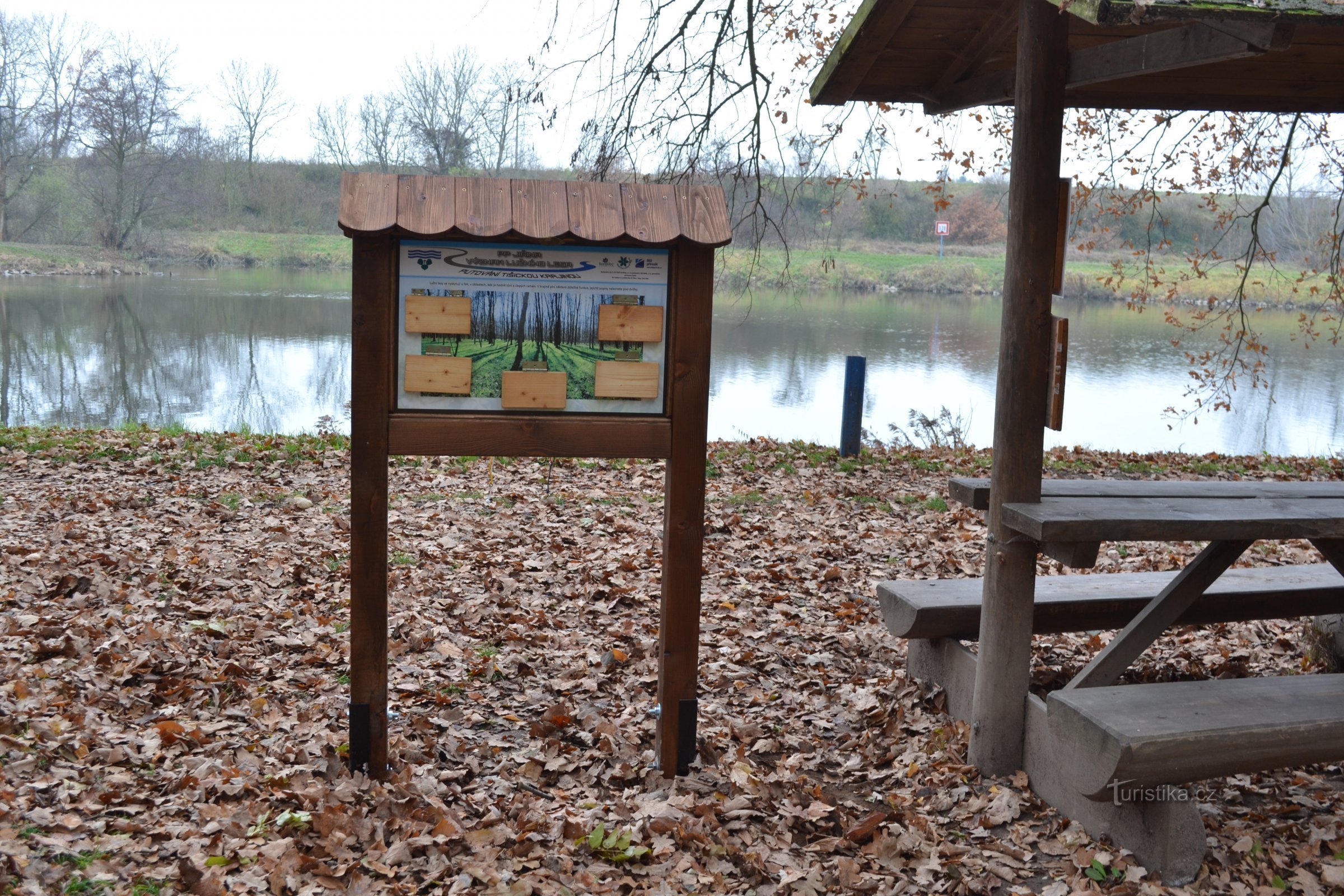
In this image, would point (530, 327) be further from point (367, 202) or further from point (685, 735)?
point (685, 735)

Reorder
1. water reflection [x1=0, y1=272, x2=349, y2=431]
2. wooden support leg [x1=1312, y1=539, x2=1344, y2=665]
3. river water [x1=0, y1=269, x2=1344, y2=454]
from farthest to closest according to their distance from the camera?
river water [x1=0, y1=269, x2=1344, y2=454]
water reflection [x1=0, y1=272, x2=349, y2=431]
wooden support leg [x1=1312, y1=539, x2=1344, y2=665]

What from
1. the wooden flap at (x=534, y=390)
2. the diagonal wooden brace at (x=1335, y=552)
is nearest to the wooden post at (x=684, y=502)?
the wooden flap at (x=534, y=390)

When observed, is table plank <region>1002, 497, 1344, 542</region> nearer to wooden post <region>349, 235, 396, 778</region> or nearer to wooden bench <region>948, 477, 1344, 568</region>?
wooden bench <region>948, 477, 1344, 568</region>

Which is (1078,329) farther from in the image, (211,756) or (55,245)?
(55,245)

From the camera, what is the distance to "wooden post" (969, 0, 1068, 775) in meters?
3.72

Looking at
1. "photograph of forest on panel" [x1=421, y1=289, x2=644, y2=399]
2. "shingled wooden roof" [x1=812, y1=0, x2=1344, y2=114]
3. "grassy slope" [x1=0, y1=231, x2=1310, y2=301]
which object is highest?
"grassy slope" [x1=0, y1=231, x2=1310, y2=301]

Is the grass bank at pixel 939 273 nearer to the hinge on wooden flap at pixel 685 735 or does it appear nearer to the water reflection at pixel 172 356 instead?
the water reflection at pixel 172 356

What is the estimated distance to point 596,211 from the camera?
3.57 meters

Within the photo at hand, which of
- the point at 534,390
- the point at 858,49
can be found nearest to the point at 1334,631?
the point at 858,49

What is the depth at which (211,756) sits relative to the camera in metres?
3.77

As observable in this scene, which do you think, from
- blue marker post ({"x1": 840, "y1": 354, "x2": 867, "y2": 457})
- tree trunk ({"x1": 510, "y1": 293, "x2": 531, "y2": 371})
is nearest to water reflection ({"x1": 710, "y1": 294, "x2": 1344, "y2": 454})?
blue marker post ({"x1": 840, "y1": 354, "x2": 867, "y2": 457})

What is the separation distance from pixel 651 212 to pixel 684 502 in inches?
41.6

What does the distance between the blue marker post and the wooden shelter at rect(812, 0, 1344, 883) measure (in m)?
4.96

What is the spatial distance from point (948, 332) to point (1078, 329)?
4.28m
